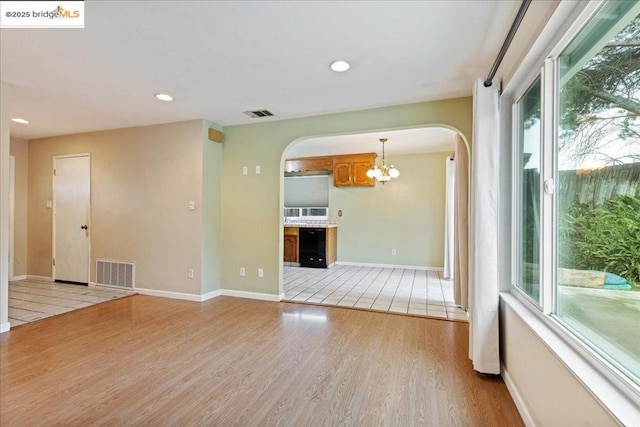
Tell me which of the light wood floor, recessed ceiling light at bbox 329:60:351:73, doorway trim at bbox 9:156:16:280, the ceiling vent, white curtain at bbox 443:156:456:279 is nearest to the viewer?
the light wood floor

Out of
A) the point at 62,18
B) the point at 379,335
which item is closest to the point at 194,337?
the point at 379,335

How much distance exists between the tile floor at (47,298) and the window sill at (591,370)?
466cm

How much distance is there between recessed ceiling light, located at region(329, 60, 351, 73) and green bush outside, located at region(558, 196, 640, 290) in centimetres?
188

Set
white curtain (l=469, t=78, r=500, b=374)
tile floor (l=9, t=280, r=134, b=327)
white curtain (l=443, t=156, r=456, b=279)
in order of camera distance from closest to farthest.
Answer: white curtain (l=469, t=78, r=500, b=374) < tile floor (l=9, t=280, r=134, b=327) < white curtain (l=443, t=156, r=456, b=279)

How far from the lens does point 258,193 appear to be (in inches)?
161

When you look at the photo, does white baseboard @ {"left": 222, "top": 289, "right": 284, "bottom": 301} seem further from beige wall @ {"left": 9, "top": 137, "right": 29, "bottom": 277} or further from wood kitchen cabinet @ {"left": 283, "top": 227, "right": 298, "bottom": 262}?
beige wall @ {"left": 9, "top": 137, "right": 29, "bottom": 277}

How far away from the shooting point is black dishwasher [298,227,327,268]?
6254 mm

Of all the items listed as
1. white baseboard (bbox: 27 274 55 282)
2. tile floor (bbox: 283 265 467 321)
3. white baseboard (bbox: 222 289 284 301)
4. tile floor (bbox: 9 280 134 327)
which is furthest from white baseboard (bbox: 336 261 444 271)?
white baseboard (bbox: 27 274 55 282)

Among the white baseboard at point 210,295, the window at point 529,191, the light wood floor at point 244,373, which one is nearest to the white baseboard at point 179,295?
the white baseboard at point 210,295

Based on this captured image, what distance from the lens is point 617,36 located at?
3.83 feet

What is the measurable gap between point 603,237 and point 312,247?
17.5 feet

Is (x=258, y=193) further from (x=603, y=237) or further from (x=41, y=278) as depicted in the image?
(x=41, y=278)

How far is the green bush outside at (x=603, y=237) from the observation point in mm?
1059

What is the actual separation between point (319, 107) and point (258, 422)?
311cm
